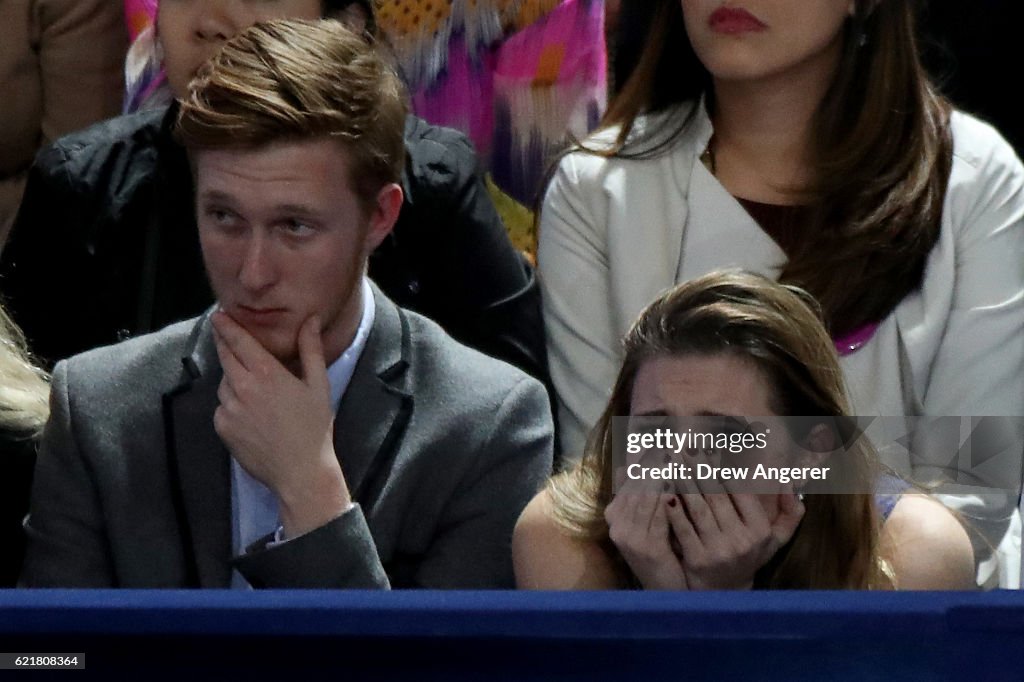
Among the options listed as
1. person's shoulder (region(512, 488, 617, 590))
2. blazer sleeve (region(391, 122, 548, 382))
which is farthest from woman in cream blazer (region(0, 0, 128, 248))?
person's shoulder (region(512, 488, 617, 590))

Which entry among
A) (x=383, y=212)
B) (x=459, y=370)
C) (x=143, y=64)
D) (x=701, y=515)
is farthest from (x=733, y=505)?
(x=143, y=64)

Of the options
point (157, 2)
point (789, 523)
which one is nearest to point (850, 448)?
point (789, 523)

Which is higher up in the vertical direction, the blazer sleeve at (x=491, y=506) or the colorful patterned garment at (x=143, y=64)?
the colorful patterned garment at (x=143, y=64)

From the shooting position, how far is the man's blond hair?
59.1 inches

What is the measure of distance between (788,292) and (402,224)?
0.48 meters

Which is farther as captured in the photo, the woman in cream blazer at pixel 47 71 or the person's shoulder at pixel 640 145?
the woman in cream blazer at pixel 47 71

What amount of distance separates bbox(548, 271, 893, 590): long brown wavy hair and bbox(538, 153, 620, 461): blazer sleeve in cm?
24

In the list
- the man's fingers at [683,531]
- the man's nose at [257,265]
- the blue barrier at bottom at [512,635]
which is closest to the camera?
the blue barrier at bottom at [512,635]

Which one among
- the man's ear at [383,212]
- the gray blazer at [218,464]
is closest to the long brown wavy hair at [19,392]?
the gray blazer at [218,464]

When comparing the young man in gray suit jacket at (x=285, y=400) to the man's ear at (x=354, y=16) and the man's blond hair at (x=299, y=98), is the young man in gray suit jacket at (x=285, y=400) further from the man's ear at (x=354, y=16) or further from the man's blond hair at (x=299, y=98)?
the man's ear at (x=354, y=16)

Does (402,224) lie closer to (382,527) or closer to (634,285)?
(634,285)

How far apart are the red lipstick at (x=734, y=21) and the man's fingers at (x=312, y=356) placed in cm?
56

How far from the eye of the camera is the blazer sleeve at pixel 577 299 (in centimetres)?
177

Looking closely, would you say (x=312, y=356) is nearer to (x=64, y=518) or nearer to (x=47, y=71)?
(x=64, y=518)
